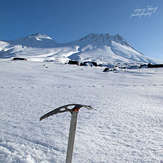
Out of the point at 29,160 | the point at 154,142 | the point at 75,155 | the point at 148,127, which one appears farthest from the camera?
the point at 148,127

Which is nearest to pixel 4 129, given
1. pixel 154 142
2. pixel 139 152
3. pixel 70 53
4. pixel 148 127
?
pixel 139 152

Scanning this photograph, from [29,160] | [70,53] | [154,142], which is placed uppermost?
[70,53]

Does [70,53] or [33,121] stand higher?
[70,53]

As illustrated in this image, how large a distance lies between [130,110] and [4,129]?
3111 mm

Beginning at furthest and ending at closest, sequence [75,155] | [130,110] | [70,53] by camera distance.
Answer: [70,53] < [130,110] < [75,155]

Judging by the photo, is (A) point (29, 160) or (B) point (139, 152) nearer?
(A) point (29, 160)

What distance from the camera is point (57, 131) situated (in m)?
2.39

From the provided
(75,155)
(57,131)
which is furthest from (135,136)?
(57,131)

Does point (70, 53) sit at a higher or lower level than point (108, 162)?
higher

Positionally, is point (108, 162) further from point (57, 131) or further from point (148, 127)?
point (148, 127)

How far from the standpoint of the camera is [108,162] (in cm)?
166

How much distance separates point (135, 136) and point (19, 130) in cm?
207

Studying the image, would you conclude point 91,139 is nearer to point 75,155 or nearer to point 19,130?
point 75,155

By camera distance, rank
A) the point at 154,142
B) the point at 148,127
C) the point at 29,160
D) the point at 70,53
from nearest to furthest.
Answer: the point at 29,160
the point at 154,142
the point at 148,127
the point at 70,53
